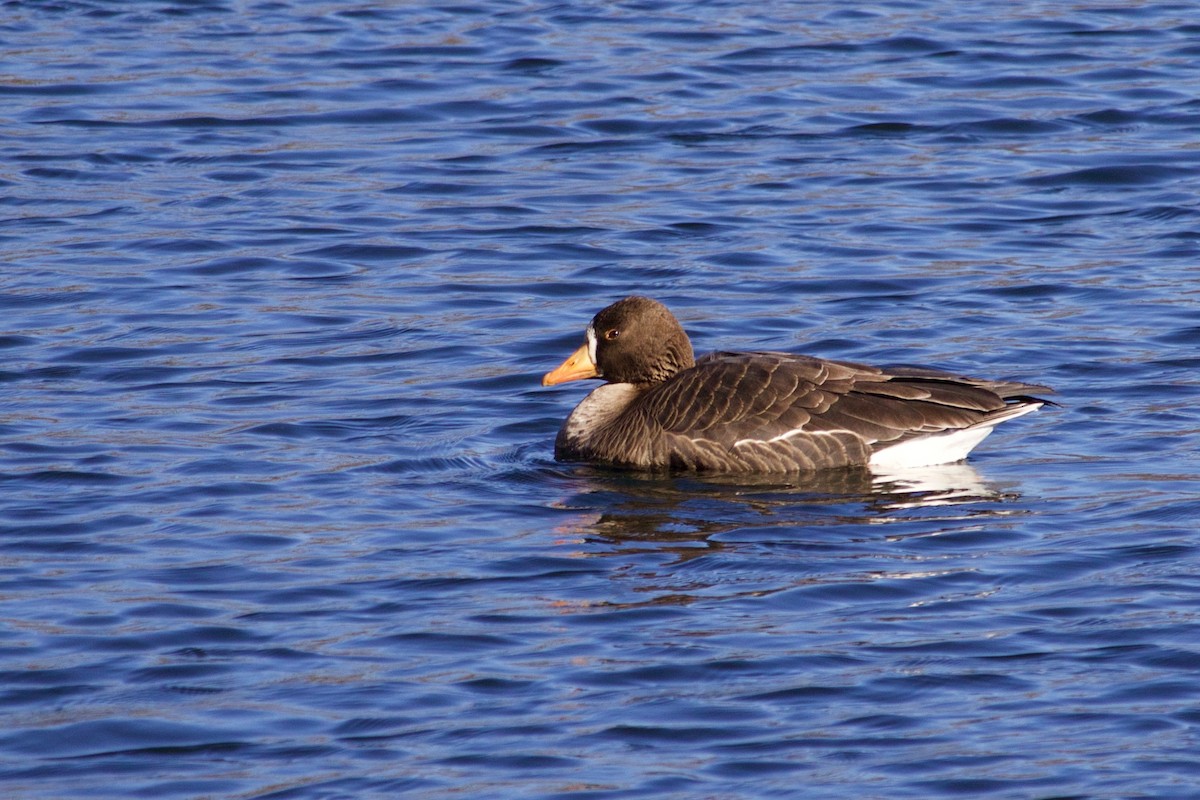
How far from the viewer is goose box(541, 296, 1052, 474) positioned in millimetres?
11414

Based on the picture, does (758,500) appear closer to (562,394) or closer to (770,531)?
(770,531)

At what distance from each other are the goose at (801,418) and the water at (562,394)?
258 millimetres

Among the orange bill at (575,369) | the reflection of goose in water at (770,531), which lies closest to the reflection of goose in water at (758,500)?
the reflection of goose in water at (770,531)

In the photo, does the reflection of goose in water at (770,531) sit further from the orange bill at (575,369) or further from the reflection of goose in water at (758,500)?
the orange bill at (575,369)

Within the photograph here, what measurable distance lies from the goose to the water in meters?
0.26

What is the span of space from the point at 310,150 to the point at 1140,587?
1175 cm

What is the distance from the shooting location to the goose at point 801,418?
37.4 ft

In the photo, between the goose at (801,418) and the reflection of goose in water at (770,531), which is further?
the goose at (801,418)

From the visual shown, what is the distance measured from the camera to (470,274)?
15.8 meters

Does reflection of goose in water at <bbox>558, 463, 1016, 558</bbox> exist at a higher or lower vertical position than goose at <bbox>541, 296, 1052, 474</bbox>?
lower

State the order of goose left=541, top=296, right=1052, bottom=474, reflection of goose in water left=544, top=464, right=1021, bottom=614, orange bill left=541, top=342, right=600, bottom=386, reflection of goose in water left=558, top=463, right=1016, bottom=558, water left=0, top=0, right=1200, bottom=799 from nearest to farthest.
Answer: water left=0, top=0, right=1200, bottom=799 → reflection of goose in water left=544, top=464, right=1021, bottom=614 → reflection of goose in water left=558, top=463, right=1016, bottom=558 → goose left=541, top=296, right=1052, bottom=474 → orange bill left=541, top=342, right=600, bottom=386

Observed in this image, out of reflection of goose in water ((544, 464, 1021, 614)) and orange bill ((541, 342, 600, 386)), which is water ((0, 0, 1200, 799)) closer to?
reflection of goose in water ((544, 464, 1021, 614))

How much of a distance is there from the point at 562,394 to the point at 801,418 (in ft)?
8.82

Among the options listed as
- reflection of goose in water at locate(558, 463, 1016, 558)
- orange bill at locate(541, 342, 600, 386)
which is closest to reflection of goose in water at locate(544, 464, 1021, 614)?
reflection of goose in water at locate(558, 463, 1016, 558)
